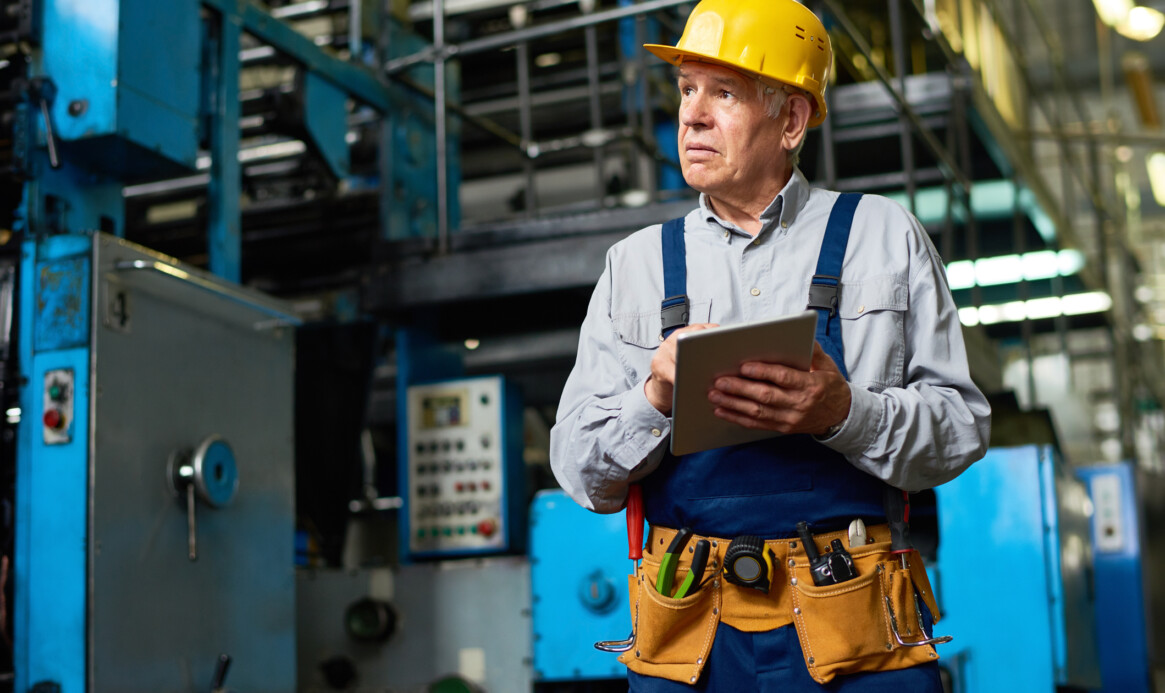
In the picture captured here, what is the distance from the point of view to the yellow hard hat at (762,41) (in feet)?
5.96

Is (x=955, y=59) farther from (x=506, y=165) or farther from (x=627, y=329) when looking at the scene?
A: (x=627, y=329)

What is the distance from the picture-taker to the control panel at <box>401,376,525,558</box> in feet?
14.4

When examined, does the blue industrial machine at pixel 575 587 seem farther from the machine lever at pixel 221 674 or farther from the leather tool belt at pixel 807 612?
the leather tool belt at pixel 807 612

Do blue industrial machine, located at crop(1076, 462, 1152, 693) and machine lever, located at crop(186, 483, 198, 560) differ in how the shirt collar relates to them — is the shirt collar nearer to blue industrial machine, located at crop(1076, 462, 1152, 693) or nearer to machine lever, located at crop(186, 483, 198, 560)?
machine lever, located at crop(186, 483, 198, 560)

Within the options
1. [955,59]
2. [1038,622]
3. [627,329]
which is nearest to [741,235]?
[627,329]

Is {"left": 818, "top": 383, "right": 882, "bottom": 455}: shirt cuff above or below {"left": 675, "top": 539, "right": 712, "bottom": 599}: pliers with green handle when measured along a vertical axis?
above

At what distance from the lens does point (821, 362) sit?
155cm

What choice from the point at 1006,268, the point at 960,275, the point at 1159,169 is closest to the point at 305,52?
the point at 960,275

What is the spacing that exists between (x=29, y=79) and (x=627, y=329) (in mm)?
2386

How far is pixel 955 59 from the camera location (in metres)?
5.12

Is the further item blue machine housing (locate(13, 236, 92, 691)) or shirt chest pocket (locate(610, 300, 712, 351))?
blue machine housing (locate(13, 236, 92, 691))

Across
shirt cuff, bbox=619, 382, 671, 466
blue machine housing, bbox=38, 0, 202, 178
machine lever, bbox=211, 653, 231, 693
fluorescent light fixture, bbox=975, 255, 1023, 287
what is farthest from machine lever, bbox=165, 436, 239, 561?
fluorescent light fixture, bbox=975, 255, 1023, 287

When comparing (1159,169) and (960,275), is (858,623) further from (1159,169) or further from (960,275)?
(1159,169)

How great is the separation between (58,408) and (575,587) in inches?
67.4
